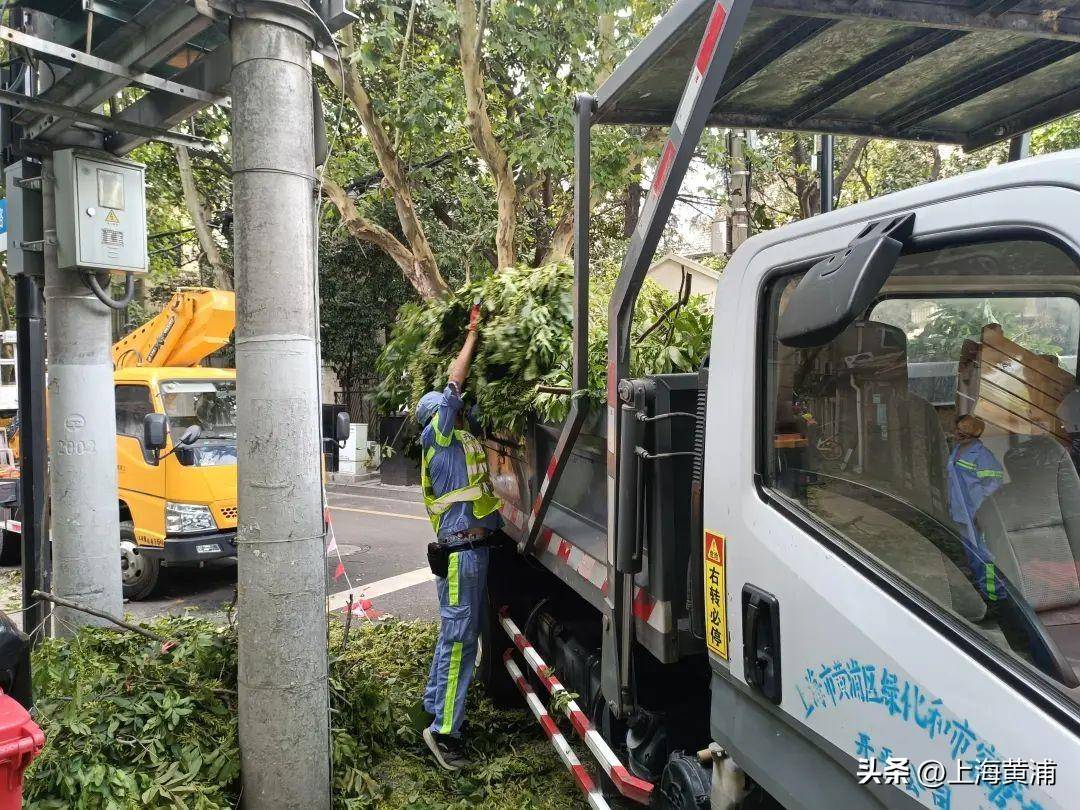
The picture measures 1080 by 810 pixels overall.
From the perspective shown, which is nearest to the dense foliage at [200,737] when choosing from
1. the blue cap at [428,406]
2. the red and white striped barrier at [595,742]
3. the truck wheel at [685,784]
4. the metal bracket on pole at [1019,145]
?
the red and white striped barrier at [595,742]

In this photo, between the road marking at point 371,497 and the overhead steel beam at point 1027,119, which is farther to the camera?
the road marking at point 371,497

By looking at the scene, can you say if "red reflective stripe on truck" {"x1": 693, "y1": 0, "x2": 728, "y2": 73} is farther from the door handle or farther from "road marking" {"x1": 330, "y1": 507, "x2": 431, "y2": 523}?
"road marking" {"x1": 330, "y1": 507, "x2": 431, "y2": 523}

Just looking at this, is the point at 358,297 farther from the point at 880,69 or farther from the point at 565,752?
the point at 880,69

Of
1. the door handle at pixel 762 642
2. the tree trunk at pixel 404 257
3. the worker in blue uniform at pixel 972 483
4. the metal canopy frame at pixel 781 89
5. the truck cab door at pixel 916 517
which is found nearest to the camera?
the truck cab door at pixel 916 517

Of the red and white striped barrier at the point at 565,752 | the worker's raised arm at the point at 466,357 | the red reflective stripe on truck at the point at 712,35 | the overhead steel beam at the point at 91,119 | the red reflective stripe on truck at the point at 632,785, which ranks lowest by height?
the red and white striped barrier at the point at 565,752

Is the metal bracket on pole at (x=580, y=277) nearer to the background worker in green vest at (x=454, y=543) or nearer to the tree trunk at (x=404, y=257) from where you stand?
the background worker in green vest at (x=454, y=543)

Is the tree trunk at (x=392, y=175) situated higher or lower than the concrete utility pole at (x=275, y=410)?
higher

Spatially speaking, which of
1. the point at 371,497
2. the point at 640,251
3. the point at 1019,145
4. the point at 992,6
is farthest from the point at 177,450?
the point at 371,497

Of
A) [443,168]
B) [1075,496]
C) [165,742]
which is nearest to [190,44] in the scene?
[165,742]

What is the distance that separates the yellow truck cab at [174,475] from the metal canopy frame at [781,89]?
4.63m

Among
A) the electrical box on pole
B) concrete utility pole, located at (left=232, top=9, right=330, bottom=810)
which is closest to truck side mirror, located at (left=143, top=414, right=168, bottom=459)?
the electrical box on pole

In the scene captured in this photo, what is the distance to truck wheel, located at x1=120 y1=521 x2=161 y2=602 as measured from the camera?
23.7 ft

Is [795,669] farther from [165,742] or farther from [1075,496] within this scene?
[165,742]

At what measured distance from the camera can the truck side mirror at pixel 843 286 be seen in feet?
4.69
